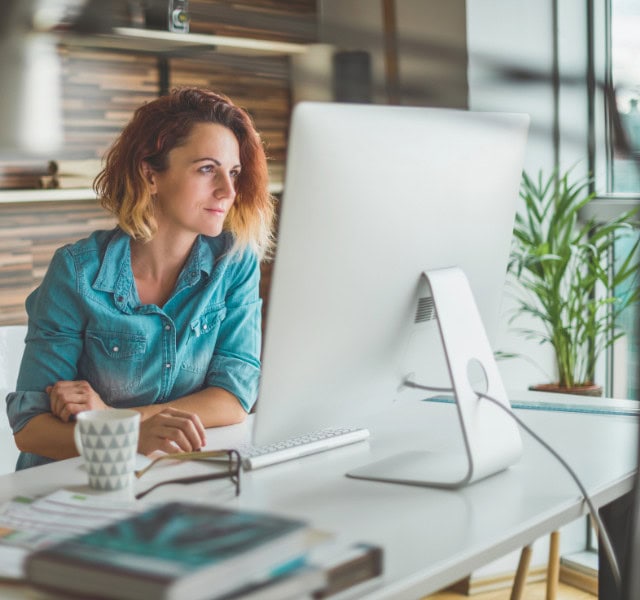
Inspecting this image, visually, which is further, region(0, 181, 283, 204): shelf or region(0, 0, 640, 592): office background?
region(0, 0, 640, 592): office background

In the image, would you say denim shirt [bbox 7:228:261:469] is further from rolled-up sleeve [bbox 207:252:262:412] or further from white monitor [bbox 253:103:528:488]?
white monitor [bbox 253:103:528:488]

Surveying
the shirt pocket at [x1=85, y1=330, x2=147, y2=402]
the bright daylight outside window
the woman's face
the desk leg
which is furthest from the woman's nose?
the bright daylight outside window

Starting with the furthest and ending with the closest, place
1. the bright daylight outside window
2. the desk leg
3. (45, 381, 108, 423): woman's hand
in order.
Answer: the bright daylight outside window → the desk leg → (45, 381, 108, 423): woman's hand

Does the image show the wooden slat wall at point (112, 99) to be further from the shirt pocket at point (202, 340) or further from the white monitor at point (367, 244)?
the white monitor at point (367, 244)

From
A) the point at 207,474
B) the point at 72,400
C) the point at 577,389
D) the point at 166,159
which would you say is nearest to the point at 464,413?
the point at 207,474

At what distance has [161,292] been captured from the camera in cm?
190

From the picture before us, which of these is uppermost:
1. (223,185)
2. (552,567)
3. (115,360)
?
(223,185)

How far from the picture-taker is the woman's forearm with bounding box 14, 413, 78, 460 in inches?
65.5

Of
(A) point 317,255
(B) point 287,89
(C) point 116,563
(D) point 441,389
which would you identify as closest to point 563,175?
(B) point 287,89

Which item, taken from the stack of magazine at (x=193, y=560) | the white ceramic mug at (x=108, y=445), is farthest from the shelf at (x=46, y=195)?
the stack of magazine at (x=193, y=560)

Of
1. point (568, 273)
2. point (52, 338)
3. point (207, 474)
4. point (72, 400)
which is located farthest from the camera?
point (568, 273)

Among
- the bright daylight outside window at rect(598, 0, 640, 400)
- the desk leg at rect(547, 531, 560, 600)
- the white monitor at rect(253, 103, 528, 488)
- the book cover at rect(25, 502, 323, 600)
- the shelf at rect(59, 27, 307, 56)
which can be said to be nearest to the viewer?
the book cover at rect(25, 502, 323, 600)

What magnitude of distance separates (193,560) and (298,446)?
2.22 ft

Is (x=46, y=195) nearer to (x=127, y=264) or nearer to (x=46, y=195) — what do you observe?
(x=46, y=195)
